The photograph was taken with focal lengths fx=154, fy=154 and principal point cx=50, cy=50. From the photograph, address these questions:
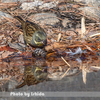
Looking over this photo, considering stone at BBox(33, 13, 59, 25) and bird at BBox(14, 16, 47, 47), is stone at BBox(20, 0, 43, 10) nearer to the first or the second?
stone at BBox(33, 13, 59, 25)

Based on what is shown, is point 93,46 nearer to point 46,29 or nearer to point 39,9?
point 46,29

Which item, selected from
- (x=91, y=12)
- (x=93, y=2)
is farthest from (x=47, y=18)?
(x=93, y=2)

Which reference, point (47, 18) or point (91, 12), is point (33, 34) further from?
point (91, 12)

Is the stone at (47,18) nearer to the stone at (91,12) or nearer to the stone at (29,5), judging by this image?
the stone at (29,5)

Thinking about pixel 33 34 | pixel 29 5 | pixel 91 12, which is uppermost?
pixel 29 5

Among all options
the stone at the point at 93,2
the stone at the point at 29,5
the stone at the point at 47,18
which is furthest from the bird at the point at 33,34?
the stone at the point at 93,2

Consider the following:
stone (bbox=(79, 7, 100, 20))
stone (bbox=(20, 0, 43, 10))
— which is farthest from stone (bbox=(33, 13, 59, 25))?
stone (bbox=(79, 7, 100, 20))
